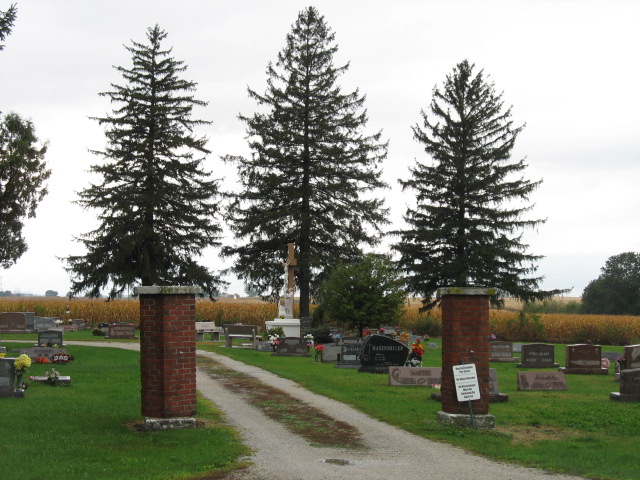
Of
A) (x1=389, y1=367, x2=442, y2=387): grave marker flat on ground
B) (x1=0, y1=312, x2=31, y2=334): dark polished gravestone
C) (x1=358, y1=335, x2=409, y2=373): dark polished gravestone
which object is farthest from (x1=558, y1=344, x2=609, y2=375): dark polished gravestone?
(x1=0, y1=312, x2=31, y2=334): dark polished gravestone

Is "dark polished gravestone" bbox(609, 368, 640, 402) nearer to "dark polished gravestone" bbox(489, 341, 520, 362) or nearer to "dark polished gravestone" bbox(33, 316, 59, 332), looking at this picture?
"dark polished gravestone" bbox(489, 341, 520, 362)

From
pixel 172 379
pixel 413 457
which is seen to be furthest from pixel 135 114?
pixel 413 457

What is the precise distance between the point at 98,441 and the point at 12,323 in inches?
1299

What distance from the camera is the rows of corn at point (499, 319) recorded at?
151 ft

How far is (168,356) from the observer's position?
39.6 feet

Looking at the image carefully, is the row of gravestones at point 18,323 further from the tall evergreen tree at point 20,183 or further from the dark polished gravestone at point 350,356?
the dark polished gravestone at point 350,356

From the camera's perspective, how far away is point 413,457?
10578mm

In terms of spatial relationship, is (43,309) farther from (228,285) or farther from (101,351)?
(101,351)

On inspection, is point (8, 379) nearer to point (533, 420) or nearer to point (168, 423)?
point (168, 423)

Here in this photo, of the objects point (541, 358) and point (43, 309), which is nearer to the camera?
point (541, 358)

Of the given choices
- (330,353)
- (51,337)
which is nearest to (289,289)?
(330,353)

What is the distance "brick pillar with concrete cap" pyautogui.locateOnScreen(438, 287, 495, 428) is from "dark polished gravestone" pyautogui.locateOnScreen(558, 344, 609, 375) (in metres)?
13.4

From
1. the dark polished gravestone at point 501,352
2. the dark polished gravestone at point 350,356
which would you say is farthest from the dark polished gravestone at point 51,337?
the dark polished gravestone at point 501,352

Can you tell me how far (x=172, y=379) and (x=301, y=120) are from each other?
3502 cm
